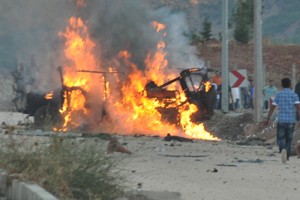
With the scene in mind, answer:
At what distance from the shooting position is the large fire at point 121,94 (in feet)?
90.6

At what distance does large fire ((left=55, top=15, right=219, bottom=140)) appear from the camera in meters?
27.6

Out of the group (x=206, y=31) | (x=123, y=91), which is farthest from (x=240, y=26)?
(x=123, y=91)

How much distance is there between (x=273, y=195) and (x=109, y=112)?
15581 mm

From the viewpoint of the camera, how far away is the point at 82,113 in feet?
91.6

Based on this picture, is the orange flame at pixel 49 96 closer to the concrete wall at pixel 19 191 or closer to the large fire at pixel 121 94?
the large fire at pixel 121 94

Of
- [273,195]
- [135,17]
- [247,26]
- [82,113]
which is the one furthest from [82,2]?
[247,26]

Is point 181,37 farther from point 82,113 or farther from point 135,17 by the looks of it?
point 82,113

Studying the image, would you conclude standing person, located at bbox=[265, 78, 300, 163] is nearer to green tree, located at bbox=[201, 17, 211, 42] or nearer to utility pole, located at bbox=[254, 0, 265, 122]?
utility pole, located at bbox=[254, 0, 265, 122]

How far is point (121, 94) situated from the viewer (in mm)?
28141

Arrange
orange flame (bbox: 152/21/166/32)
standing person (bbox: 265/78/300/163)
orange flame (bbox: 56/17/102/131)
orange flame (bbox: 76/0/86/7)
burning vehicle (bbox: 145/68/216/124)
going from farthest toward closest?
orange flame (bbox: 152/21/166/32), orange flame (bbox: 76/0/86/7), orange flame (bbox: 56/17/102/131), burning vehicle (bbox: 145/68/216/124), standing person (bbox: 265/78/300/163)

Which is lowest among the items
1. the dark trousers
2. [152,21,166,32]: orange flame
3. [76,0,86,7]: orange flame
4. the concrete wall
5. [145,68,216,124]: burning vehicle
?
the concrete wall

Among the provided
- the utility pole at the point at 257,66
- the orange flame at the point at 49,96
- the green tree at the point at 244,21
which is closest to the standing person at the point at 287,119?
the utility pole at the point at 257,66

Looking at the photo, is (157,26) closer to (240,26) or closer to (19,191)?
(19,191)

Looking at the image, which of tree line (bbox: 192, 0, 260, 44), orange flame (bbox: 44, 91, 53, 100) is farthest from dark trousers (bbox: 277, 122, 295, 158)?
tree line (bbox: 192, 0, 260, 44)
